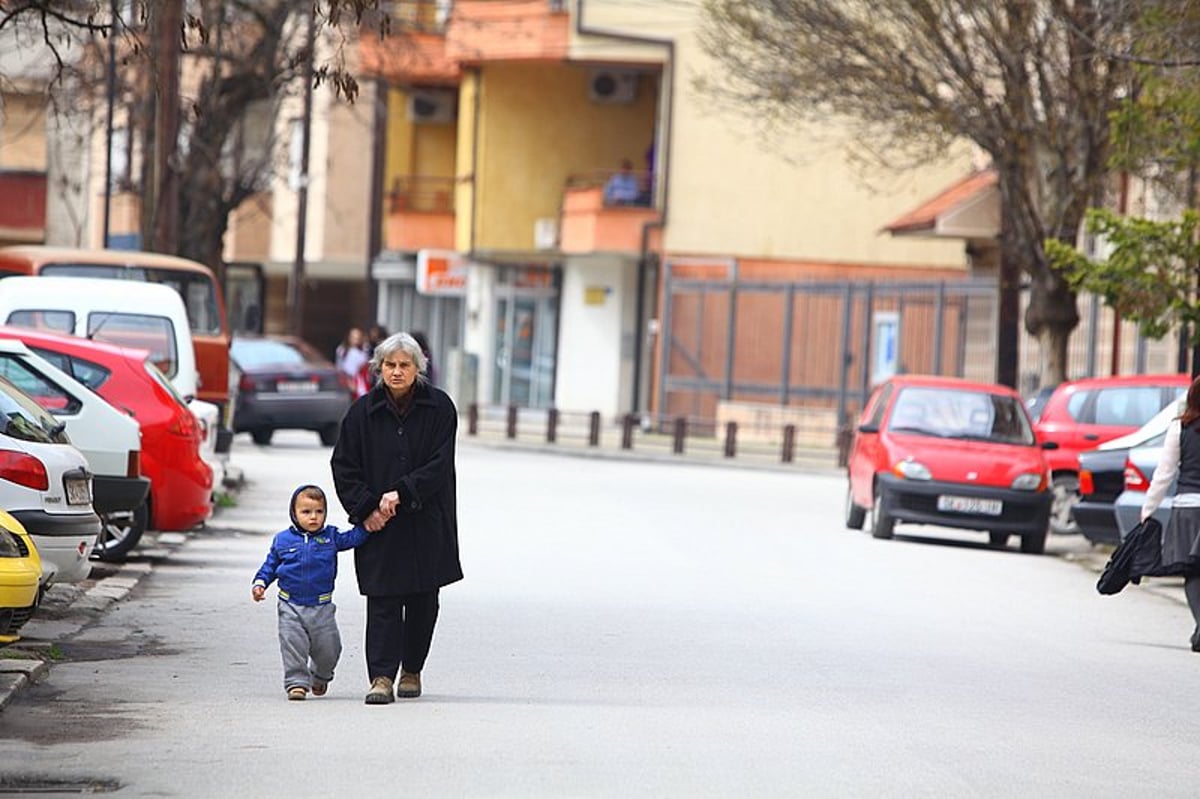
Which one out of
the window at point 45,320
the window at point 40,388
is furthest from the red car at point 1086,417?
the window at point 40,388

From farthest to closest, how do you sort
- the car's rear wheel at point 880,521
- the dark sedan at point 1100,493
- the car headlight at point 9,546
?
the car's rear wheel at point 880,521 < the dark sedan at point 1100,493 < the car headlight at point 9,546

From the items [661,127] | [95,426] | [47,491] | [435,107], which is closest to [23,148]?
[435,107]

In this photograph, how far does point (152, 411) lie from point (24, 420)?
449 centimetres

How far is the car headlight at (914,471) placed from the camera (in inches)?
923

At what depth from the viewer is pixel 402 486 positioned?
11.0 metres

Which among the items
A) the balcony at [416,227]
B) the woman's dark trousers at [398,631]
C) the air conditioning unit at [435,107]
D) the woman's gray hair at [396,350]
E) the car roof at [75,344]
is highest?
the air conditioning unit at [435,107]

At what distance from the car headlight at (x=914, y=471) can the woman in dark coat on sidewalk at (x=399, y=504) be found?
41.6ft

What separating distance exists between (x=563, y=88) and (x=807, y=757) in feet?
156

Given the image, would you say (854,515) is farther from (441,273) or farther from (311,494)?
(441,273)

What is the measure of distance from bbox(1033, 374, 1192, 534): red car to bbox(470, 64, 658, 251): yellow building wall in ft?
102

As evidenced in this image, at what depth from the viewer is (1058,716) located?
37.5ft

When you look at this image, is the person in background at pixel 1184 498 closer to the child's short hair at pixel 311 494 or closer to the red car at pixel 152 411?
the child's short hair at pixel 311 494

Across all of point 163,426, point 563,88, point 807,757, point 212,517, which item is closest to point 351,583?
point 163,426

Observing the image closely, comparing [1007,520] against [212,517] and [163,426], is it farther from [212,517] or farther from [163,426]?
[163,426]
